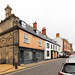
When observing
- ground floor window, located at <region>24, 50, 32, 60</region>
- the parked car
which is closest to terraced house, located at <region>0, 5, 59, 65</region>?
ground floor window, located at <region>24, 50, 32, 60</region>

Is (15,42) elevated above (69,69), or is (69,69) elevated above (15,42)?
(15,42)

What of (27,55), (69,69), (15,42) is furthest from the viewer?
(27,55)

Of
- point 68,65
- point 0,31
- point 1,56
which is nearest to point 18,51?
point 1,56

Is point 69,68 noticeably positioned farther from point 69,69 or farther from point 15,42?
point 15,42

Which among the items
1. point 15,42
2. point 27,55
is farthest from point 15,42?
point 27,55

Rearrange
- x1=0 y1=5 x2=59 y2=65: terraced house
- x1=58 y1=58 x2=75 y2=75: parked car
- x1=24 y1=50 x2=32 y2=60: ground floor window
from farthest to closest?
x1=24 y1=50 x2=32 y2=60: ground floor window → x1=0 y1=5 x2=59 y2=65: terraced house → x1=58 y1=58 x2=75 y2=75: parked car

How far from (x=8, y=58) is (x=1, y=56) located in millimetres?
3554

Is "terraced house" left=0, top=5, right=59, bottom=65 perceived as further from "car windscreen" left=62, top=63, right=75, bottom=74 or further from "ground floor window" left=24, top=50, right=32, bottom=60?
"car windscreen" left=62, top=63, right=75, bottom=74

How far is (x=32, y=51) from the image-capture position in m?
20.6

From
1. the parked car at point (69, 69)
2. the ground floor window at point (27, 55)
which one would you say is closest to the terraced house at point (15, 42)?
the ground floor window at point (27, 55)

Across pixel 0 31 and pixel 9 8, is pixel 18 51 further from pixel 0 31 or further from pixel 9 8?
pixel 9 8

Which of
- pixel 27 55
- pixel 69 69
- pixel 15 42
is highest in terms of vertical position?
pixel 15 42

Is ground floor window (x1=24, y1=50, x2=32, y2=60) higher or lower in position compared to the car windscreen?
lower

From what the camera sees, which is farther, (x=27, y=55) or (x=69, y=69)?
(x=27, y=55)
